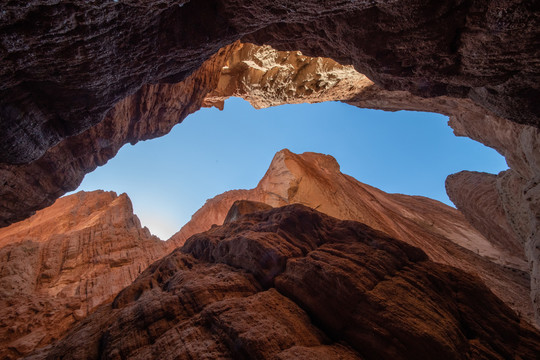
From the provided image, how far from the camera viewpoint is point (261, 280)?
25.8 ft

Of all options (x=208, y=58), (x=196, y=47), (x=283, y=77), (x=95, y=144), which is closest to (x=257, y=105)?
(x=283, y=77)

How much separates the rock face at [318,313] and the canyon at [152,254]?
0.11 m

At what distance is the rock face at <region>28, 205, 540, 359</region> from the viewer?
5.04 m

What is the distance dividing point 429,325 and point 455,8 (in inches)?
275

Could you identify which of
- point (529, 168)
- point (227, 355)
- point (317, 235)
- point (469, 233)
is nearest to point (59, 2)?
point (227, 355)

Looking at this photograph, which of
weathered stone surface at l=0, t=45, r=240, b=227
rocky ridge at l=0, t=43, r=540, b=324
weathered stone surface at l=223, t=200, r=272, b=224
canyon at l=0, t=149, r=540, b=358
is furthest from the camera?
weathered stone surface at l=223, t=200, r=272, b=224

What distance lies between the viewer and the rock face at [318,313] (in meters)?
5.04

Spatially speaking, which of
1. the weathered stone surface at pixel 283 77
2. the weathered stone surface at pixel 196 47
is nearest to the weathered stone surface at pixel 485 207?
the weathered stone surface at pixel 283 77

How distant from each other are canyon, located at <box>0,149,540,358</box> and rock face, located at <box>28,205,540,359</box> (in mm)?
110

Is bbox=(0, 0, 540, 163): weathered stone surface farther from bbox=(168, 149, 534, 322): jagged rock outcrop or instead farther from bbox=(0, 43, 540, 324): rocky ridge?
bbox=(168, 149, 534, 322): jagged rock outcrop

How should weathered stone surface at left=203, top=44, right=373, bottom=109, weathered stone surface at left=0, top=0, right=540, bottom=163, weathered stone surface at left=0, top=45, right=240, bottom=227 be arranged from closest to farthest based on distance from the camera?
weathered stone surface at left=0, top=0, right=540, bottom=163
weathered stone surface at left=0, top=45, right=240, bottom=227
weathered stone surface at left=203, top=44, right=373, bottom=109

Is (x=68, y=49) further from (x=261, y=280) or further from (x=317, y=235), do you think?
(x=317, y=235)

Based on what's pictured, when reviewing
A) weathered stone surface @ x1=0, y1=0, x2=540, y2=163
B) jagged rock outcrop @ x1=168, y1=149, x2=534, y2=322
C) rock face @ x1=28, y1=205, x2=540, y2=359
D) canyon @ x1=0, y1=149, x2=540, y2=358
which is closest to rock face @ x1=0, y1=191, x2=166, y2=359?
canyon @ x1=0, y1=149, x2=540, y2=358

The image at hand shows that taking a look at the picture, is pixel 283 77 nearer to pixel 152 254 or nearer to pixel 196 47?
pixel 196 47
